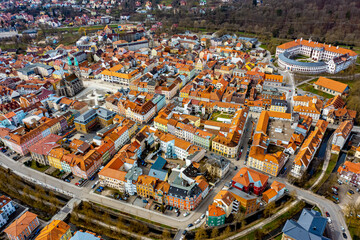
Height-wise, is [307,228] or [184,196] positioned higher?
[184,196]

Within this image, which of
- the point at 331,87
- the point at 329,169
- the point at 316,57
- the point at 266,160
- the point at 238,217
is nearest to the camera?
the point at 238,217

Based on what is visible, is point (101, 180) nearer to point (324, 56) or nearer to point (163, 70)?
point (163, 70)

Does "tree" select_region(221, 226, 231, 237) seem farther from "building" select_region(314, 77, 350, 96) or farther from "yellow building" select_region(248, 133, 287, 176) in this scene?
"building" select_region(314, 77, 350, 96)

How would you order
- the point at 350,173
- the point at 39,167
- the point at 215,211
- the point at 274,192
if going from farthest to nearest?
the point at 39,167 < the point at 350,173 < the point at 274,192 < the point at 215,211

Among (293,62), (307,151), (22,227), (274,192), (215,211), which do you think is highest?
(293,62)

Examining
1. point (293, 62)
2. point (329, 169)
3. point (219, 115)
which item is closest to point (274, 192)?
point (329, 169)

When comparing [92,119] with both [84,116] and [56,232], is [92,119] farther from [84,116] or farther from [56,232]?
[56,232]
